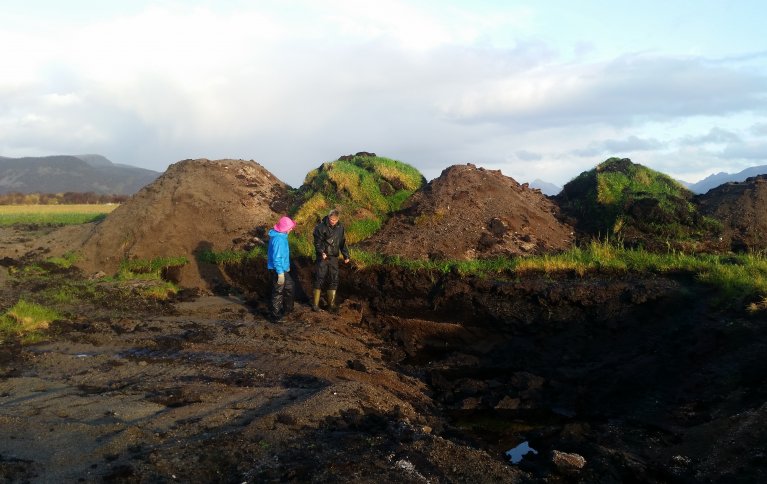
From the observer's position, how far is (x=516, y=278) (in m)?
10.8

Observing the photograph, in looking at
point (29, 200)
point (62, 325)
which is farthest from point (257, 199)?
point (29, 200)

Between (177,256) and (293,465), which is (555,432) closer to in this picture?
(293,465)

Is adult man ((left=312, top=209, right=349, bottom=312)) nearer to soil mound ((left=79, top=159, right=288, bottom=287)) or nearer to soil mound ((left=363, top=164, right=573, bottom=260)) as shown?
soil mound ((left=363, top=164, right=573, bottom=260))

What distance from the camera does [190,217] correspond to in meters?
15.2

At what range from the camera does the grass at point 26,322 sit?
8.65 meters

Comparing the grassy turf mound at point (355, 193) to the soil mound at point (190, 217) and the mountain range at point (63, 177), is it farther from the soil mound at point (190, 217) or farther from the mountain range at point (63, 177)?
the mountain range at point (63, 177)

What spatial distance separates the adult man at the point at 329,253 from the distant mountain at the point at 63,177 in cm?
8530

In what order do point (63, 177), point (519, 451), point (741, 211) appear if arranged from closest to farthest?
1. point (519, 451)
2. point (741, 211)
3. point (63, 177)

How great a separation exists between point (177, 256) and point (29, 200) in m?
35.1

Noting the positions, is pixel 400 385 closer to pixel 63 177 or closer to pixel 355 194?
pixel 355 194

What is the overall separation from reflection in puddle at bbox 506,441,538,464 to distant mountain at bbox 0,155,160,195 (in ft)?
297

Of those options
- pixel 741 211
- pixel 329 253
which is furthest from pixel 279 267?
pixel 741 211

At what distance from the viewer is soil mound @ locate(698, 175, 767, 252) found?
1227 cm

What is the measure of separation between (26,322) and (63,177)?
97935 millimetres
